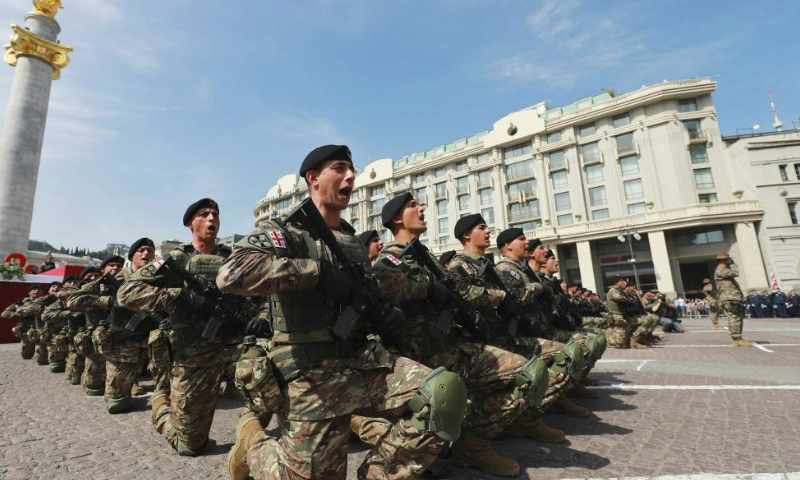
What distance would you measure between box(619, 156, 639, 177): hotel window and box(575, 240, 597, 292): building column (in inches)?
298

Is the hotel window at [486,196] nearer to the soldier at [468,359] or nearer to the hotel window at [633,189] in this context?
the hotel window at [633,189]

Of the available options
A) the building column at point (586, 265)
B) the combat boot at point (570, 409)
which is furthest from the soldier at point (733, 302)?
the building column at point (586, 265)

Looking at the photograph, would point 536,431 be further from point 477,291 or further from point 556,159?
point 556,159

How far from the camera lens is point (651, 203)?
32.8 metres

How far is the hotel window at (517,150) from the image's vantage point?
41.8m

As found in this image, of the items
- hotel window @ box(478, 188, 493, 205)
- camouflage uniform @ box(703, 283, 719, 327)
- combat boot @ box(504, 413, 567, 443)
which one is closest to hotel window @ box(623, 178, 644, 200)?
hotel window @ box(478, 188, 493, 205)

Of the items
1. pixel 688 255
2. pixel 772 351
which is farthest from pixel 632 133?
pixel 772 351

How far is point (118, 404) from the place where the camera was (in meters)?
5.21

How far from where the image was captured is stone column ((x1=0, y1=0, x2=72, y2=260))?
63.1 feet

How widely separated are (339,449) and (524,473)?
183 cm

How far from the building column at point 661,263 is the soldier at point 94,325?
36.1 metres

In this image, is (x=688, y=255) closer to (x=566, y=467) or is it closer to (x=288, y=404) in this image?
(x=566, y=467)

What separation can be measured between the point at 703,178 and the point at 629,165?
5777 millimetres

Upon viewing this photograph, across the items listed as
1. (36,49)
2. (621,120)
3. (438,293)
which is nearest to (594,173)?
(621,120)
